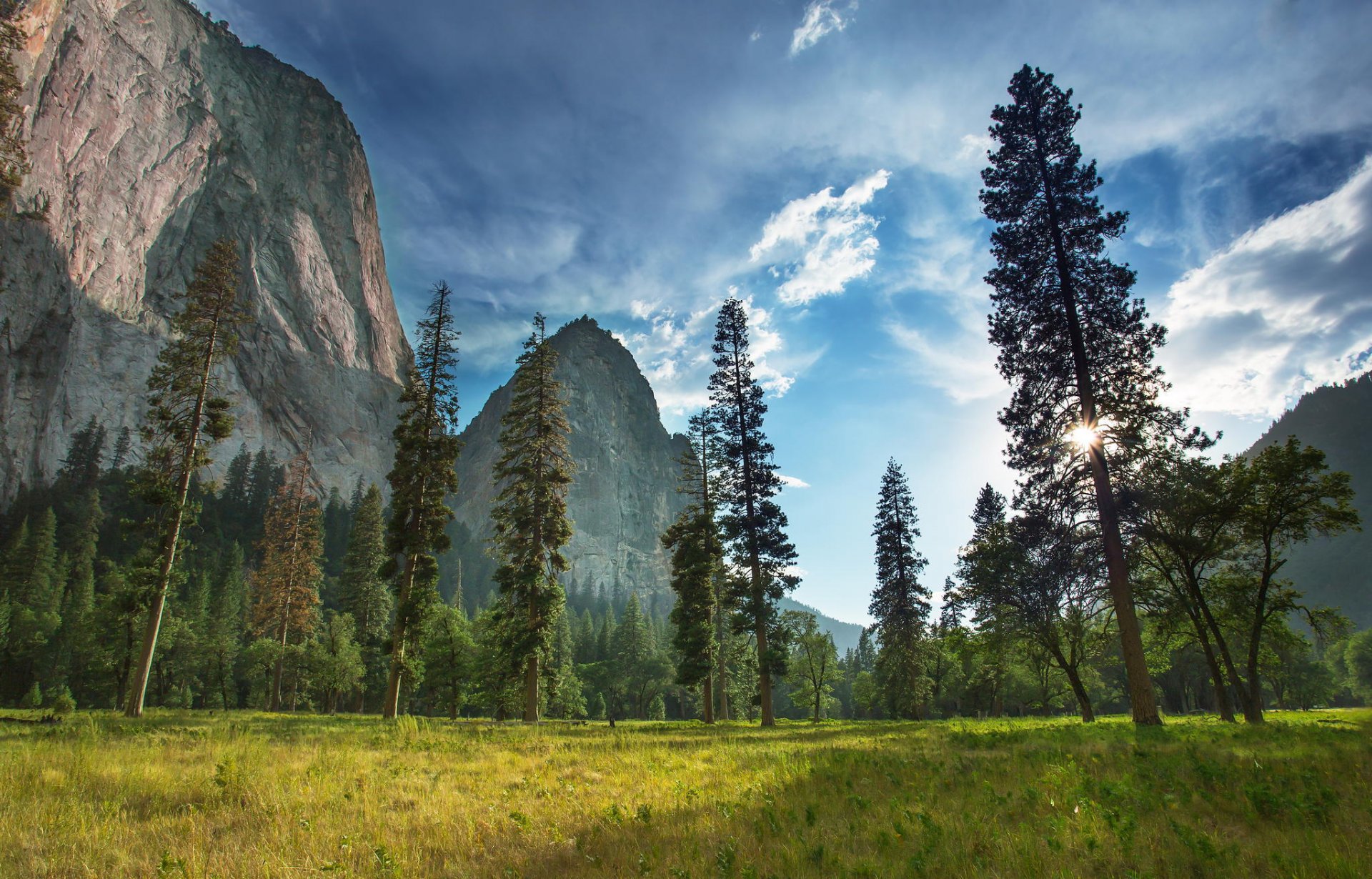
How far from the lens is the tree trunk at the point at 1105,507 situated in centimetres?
1349

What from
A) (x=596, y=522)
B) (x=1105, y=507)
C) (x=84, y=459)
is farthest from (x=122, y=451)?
(x=1105, y=507)

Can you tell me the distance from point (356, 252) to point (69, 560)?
355 ft

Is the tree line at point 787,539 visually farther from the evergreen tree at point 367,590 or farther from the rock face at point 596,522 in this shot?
the rock face at point 596,522

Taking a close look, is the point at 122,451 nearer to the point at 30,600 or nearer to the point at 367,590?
the point at 30,600

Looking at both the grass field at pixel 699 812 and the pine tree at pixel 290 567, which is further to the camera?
the pine tree at pixel 290 567

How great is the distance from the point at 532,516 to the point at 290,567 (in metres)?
23.8

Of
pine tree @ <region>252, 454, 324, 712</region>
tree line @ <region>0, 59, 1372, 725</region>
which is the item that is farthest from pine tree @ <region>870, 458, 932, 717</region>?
pine tree @ <region>252, 454, 324, 712</region>

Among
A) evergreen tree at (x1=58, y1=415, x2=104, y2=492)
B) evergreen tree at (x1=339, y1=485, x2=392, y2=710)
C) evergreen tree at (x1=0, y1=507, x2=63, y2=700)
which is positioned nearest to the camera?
evergreen tree at (x1=0, y1=507, x2=63, y2=700)

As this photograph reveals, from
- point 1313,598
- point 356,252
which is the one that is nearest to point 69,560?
point 356,252

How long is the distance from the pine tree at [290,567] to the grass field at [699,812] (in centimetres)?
3138

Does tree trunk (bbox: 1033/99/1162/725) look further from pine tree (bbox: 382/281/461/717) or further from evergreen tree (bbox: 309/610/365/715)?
evergreen tree (bbox: 309/610/365/715)

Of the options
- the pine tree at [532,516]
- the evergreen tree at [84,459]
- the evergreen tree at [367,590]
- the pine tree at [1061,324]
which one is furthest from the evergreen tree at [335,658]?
the evergreen tree at [84,459]

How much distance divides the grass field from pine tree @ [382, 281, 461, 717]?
40.8 feet

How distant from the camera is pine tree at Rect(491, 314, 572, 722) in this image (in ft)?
77.5
